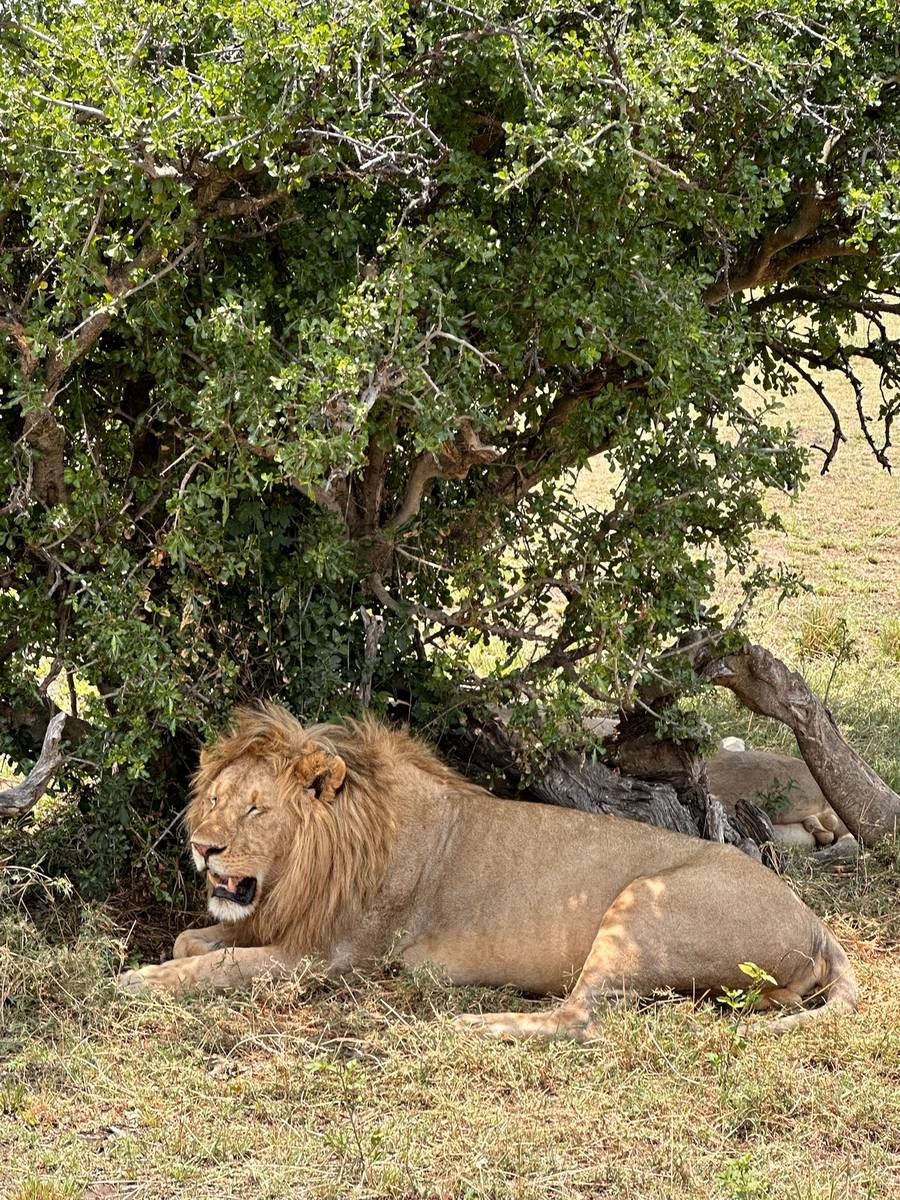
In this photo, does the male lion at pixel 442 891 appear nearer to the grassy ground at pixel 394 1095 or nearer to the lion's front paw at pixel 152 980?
the lion's front paw at pixel 152 980

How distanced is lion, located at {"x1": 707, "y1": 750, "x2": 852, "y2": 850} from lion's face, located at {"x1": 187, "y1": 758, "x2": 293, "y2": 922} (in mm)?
2430

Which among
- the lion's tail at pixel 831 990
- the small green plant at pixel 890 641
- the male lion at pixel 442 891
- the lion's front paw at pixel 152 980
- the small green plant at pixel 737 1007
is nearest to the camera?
the small green plant at pixel 737 1007

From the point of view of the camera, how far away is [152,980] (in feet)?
16.7

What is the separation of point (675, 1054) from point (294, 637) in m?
2.06

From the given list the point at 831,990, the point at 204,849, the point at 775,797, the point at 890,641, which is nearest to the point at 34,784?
the point at 204,849

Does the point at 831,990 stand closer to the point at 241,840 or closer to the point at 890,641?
the point at 241,840

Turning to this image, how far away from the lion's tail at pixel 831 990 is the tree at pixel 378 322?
3.76 feet

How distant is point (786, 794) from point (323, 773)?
2.67m

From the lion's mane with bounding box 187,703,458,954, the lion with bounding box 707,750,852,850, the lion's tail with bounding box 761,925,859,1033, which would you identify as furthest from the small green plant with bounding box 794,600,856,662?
the lion's mane with bounding box 187,703,458,954

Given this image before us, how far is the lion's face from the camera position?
5.23m

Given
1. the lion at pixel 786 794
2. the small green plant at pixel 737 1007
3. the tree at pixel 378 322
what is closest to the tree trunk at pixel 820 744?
the lion at pixel 786 794

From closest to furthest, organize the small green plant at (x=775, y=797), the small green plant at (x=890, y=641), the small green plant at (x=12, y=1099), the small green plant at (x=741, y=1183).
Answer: the small green plant at (x=741, y=1183), the small green plant at (x=12, y=1099), the small green plant at (x=775, y=797), the small green plant at (x=890, y=641)

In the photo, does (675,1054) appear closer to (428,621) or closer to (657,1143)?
(657,1143)

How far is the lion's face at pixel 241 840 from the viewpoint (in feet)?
17.2
